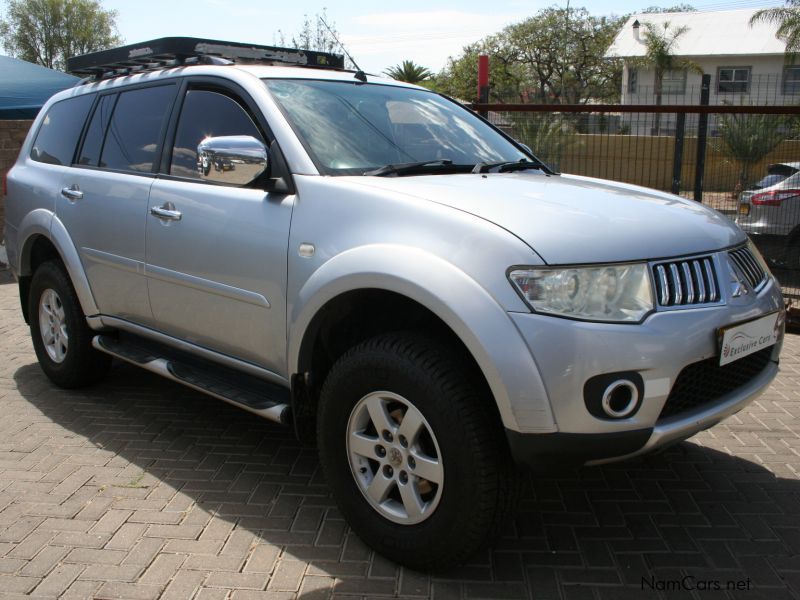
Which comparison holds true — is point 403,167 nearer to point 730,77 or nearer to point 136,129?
point 136,129

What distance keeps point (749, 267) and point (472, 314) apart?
4.41 ft

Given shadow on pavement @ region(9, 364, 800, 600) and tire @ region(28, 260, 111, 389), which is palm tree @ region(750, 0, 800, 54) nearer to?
shadow on pavement @ region(9, 364, 800, 600)

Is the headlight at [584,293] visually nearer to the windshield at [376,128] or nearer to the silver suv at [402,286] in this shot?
the silver suv at [402,286]

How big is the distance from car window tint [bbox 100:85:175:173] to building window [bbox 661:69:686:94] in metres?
44.0

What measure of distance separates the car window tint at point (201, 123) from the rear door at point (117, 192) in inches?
6.6

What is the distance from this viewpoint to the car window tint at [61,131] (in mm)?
4906

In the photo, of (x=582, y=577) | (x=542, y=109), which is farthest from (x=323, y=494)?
(x=542, y=109)

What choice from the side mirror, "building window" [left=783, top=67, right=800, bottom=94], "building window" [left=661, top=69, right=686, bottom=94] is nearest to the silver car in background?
the side mirror

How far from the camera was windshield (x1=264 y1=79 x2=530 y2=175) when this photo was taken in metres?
3.46

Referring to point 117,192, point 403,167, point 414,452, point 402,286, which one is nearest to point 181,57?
point 117,192

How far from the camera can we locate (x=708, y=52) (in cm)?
4341

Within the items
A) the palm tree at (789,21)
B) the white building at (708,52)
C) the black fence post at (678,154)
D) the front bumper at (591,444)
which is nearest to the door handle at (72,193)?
the front bumper at (591,444)

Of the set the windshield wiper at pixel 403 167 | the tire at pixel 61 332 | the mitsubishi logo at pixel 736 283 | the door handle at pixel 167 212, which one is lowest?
the tire at pixel 61 332

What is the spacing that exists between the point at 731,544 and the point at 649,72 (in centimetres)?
4618
